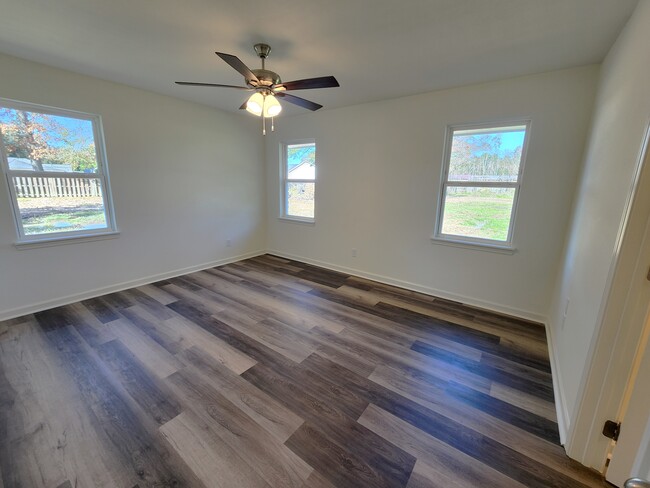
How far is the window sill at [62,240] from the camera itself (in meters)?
2.68

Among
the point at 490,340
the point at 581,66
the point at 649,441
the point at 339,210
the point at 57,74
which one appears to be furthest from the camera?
the point at 339,210

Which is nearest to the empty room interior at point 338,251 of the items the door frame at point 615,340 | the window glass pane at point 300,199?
the door frame at point 615,340

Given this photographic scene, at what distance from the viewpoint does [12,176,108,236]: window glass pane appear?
8.79 ft

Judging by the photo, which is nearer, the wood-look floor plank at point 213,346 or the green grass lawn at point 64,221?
the wood-look floor plank at point 213,346

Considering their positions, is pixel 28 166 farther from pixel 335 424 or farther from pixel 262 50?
pixel 335 424

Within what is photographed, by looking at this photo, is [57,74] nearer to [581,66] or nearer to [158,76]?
[158,76]

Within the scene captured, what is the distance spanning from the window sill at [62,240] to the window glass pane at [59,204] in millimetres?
105

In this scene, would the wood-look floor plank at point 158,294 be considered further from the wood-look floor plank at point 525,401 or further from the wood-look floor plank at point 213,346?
the wood-look floor plank at point 525,401

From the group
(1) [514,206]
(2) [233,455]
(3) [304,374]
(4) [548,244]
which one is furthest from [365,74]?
(2) [233,455]

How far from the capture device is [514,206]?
2.83 meters

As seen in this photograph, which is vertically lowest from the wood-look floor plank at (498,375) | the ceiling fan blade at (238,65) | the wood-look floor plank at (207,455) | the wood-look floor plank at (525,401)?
the wood-look floor plank at (207,455)

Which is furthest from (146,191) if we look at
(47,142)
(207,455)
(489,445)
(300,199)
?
(489,445)

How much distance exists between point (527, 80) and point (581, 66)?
0.38m

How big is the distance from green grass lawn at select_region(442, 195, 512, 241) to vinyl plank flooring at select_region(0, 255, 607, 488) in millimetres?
923
